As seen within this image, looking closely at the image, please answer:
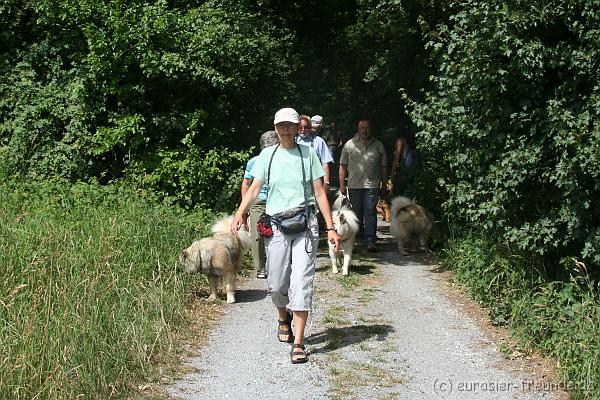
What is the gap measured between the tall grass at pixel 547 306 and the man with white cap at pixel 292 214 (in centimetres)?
201

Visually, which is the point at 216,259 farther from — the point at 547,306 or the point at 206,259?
the point at 547,306

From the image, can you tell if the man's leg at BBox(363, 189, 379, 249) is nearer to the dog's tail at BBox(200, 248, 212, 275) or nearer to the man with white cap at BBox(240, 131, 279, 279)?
the man with white cap at BBox(240, 131, 279, 279)

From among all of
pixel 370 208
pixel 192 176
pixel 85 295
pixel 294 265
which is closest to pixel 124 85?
pixel 192 176

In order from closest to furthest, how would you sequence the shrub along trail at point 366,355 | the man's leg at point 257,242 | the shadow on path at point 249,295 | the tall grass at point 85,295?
1. the tall grass at point 85,295
2. the shrub along trail at point 366,355
3. the shadow on path at point 249,295
4. the man's leg at point 257,242

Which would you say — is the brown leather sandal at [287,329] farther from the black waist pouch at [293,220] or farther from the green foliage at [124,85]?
the green foliage at [124,85]

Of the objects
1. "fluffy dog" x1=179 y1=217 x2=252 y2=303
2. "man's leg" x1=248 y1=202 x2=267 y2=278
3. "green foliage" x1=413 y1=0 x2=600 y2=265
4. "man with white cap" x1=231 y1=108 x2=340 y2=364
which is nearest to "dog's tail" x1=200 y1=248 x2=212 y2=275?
"fluffy dog" x1=179 y1=217 x2=252 y2=303

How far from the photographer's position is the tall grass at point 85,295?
608 centimetres

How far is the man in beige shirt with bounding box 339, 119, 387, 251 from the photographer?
12914mm

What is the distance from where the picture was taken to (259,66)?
46.6ft

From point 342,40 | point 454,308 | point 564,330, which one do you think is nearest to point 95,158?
point 454,308

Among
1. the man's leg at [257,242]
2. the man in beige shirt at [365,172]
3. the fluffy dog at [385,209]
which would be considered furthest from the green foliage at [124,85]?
the fluffy dog at [385,209]

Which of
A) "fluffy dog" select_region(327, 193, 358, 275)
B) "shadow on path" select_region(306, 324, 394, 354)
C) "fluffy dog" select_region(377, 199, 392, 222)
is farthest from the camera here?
"fluffy dog" select_region(377, 199, 392, 222)

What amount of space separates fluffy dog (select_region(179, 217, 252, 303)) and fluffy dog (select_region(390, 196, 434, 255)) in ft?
13.5

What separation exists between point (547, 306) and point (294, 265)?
2356 millimetres
